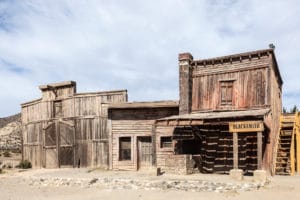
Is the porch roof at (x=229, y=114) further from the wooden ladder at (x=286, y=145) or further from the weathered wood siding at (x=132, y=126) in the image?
the wooden ladder at (x=286, y=145)

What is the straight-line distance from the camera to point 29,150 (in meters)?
32.4

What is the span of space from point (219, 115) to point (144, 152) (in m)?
6.37

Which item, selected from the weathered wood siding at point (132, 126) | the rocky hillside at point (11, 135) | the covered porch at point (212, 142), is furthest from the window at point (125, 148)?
the rocky hillside at point (11, 135)

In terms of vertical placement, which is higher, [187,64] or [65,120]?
[187,64]

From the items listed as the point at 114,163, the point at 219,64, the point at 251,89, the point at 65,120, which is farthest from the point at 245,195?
the point at 65,120

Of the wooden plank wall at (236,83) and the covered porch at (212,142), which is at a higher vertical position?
the wooden plank wall at (236,83)

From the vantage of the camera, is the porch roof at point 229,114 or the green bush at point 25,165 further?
the green bush at point 25,165

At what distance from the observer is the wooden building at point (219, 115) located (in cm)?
2216

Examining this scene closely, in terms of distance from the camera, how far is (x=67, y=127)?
29.6 metres

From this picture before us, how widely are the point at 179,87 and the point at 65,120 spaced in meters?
9.28

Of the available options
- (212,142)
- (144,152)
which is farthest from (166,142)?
(212,142)

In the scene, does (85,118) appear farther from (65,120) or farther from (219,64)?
(219,64)

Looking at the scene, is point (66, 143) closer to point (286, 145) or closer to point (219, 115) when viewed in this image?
point (219, 115)

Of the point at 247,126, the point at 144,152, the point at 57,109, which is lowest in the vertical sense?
the point at 144,152
